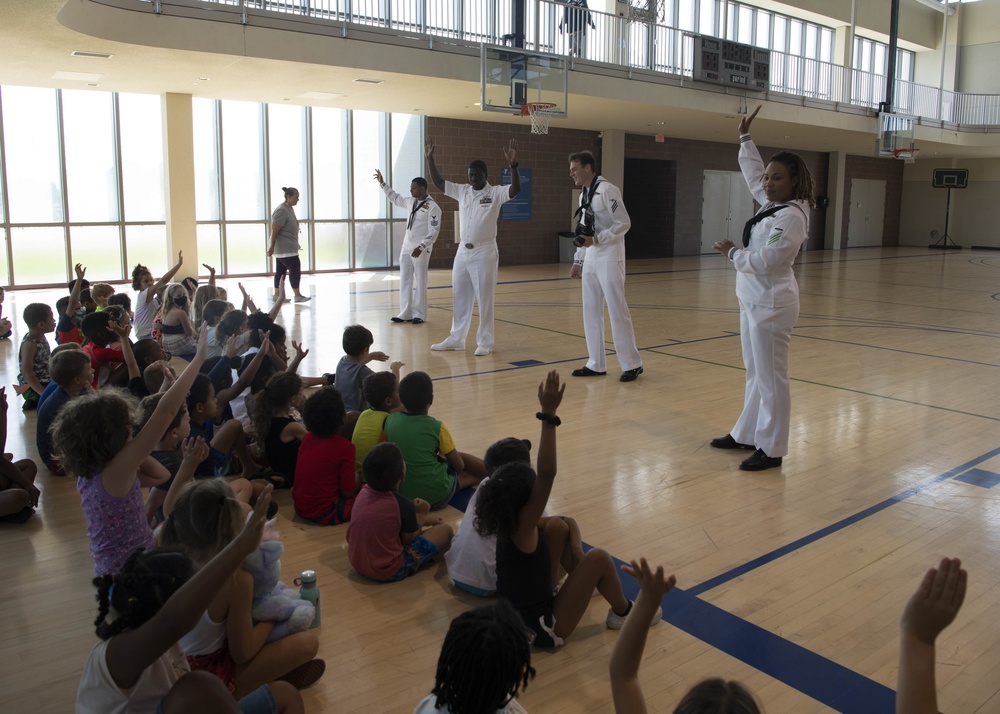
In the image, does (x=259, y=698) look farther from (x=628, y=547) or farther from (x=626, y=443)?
(x=626, y=443)

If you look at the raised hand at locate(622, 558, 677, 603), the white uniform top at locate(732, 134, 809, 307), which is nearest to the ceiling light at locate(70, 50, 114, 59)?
the white uniform top at locate(732, 134, 809, 307)

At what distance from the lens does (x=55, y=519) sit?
3701 mm

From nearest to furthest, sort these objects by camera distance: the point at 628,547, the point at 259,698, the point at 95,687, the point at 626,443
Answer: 1. the point at 95,687
2. the point at 259,698
3. the point at 628,547
4. the point at 626,443

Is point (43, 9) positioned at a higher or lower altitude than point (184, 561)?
higher

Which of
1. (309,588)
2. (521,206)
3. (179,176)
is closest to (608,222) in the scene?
(309,588)

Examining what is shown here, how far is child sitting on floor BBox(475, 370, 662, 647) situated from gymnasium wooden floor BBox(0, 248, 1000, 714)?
145 mm

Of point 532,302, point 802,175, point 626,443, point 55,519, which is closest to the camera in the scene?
point 55,519

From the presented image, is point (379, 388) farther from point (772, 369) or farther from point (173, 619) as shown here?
point (173, 619)

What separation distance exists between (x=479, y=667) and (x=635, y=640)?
0.35m

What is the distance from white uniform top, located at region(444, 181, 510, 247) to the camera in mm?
7516

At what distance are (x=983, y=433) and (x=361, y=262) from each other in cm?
1339

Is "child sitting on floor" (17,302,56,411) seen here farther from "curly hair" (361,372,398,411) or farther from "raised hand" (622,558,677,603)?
"raised hand" (622,558,677,603)

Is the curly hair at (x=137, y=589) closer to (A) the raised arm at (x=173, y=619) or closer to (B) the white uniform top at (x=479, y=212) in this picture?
(A) the raised arm at (x=173, y=619)

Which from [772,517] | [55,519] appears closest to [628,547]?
[772,517]
